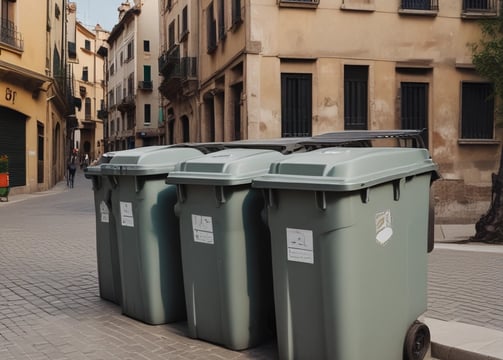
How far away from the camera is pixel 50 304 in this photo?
252 inches

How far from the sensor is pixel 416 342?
444 centimetres

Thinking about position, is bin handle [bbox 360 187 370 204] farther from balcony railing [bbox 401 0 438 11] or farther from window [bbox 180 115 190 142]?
window [bbox 180 115 190 142]

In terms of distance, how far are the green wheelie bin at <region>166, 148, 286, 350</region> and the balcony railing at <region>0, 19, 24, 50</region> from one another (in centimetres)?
1979

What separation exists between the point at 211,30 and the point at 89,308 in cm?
1535

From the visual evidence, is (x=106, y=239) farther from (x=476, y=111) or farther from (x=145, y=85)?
(x=145, y=85)

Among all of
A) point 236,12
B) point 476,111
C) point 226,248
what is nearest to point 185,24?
point 236,12

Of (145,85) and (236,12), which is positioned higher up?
(145,85)

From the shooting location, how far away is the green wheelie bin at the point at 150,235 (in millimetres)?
5270

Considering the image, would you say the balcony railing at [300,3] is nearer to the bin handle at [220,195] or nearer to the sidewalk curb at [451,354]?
the bin handle at [220,195]

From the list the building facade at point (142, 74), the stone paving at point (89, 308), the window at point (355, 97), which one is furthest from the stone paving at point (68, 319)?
the building facade at point (142, 74)

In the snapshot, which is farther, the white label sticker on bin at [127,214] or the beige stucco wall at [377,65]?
→ the beige stucco wall at [377,65]

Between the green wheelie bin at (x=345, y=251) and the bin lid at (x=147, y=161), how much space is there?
1.37 m

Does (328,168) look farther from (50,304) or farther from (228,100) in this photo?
(228,100)

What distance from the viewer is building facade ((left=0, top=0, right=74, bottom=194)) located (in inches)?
888
